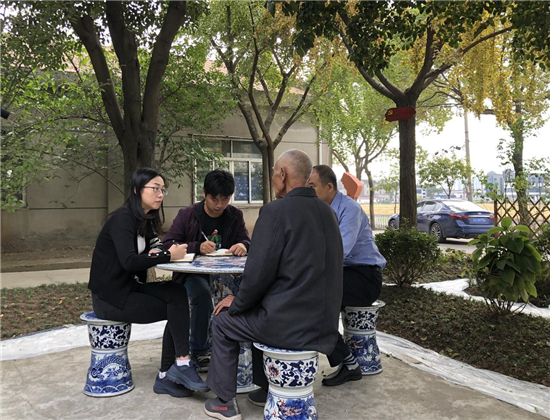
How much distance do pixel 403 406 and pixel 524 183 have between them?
7131 millimetres

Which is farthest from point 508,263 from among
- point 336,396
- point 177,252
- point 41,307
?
point 41,307

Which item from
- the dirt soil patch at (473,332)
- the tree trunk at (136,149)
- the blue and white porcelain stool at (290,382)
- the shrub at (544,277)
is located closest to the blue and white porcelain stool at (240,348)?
the blue and white porcelain stool at (290,382)

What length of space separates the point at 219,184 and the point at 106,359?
1.48 m

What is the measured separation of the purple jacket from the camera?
3973 millimetres

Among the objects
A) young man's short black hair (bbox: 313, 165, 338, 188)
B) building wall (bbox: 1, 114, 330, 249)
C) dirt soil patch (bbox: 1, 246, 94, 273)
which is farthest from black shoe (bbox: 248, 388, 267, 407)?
building wall (bbox: 1, 114, 330, 249)

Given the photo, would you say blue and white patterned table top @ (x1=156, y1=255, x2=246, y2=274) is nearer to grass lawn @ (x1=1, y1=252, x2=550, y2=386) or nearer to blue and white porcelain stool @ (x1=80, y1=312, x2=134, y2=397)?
blue and white porcelain stool @ (x1=80, y1=312, x2=134, y2=397)

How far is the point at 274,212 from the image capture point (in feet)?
8.42

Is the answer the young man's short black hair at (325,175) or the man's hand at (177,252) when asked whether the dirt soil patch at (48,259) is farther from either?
the young man's short black hair at (325,175)

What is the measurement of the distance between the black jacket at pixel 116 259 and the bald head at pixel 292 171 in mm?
970

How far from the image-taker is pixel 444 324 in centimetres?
492

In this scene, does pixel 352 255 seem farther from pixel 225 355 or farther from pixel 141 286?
pixel 141 286

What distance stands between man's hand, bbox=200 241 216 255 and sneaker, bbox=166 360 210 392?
34.5 inches

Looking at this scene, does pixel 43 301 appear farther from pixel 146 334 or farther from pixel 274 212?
pixel 274 212

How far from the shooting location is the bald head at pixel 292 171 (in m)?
2.78
